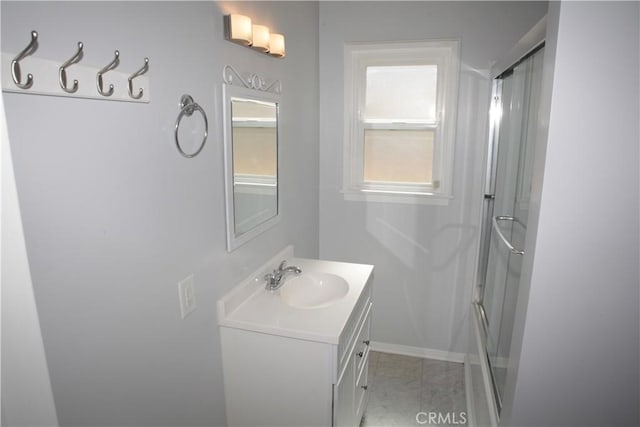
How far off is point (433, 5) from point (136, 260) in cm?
230

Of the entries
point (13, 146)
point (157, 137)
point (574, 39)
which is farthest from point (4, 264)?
point (574, 39)

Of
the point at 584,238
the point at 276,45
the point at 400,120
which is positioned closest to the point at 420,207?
the point at 400,120

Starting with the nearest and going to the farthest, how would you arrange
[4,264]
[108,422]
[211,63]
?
[4,264], [108,422], [211,63]

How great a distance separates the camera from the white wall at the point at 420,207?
2.55 meters

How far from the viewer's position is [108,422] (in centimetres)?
115

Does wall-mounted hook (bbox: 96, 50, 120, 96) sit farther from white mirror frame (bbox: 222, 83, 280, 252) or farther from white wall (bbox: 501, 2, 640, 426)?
white wall (bbox: 501, 2, 640, 426)

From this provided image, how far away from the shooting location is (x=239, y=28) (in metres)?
1.61

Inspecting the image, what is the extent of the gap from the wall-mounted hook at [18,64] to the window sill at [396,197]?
2231mm

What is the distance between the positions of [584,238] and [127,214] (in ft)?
4.18

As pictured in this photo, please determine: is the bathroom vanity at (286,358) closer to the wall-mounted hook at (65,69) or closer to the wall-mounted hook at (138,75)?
the wall-mounted hook at (138,75)

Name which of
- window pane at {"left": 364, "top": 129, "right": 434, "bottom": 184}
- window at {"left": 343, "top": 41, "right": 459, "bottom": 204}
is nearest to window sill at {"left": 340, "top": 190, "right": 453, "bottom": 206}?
window at {"left": 343, "top": 41, "right": 459, "bottom": 204}

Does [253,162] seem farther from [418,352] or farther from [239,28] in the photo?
[418,352]

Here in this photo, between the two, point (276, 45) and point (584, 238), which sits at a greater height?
point (276, 45)

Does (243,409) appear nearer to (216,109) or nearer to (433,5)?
(216,109)
